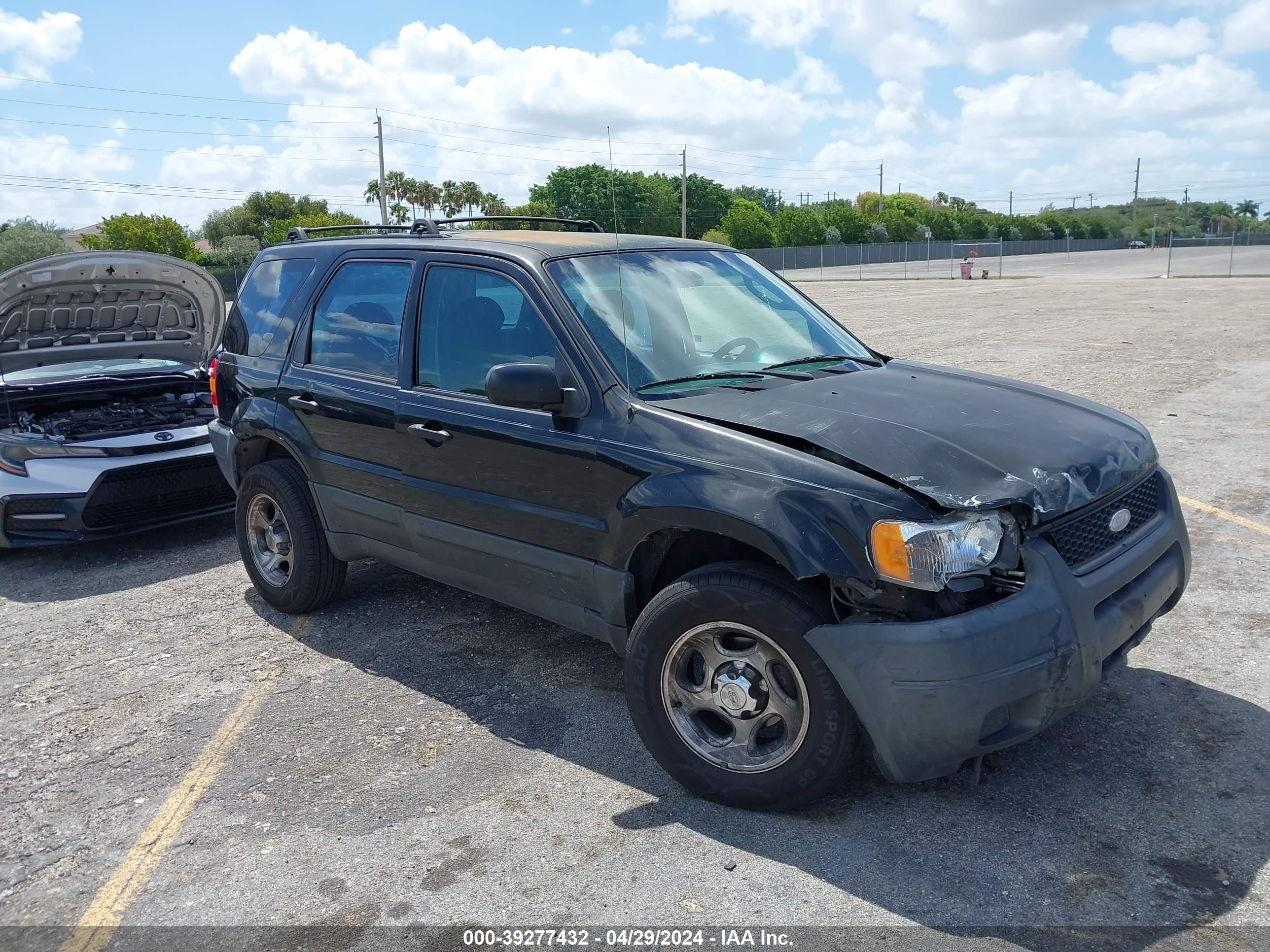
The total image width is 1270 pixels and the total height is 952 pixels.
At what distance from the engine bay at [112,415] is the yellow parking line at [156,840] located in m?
3.12

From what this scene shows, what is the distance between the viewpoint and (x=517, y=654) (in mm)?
4723

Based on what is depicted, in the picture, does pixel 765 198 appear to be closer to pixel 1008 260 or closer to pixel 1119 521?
pixel 1008 260

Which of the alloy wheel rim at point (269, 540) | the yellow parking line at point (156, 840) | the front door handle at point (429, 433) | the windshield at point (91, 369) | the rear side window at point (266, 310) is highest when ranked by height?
the rear side window at point (266, 310)

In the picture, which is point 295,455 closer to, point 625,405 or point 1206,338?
point 625,405

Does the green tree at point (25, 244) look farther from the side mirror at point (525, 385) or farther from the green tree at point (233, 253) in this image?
the side mirror at point (525, 385)

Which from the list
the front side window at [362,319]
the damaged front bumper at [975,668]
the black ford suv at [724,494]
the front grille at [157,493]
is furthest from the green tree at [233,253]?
the damaged front bumper at [975,668]

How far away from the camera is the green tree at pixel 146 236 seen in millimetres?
68125

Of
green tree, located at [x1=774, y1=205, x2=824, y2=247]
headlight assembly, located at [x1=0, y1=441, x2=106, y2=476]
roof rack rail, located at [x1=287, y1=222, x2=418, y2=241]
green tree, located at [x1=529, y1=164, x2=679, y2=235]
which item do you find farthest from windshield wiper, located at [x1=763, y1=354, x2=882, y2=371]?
green tree, located at [x1=774, y1=205, x2=824, y2=247]

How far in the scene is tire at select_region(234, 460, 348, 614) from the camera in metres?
5.12

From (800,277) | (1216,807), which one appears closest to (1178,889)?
(1216,807)

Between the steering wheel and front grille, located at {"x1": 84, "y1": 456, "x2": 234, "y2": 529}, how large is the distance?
4.09m

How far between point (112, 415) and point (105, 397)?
0.91 feet

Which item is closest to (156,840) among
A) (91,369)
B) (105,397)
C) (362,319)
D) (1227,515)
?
(362,319)

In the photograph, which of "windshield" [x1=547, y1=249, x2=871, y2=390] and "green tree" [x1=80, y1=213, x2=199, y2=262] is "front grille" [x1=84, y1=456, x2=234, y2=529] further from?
"green tree" [x1=80, y1=213, x2=199, y2=262]
